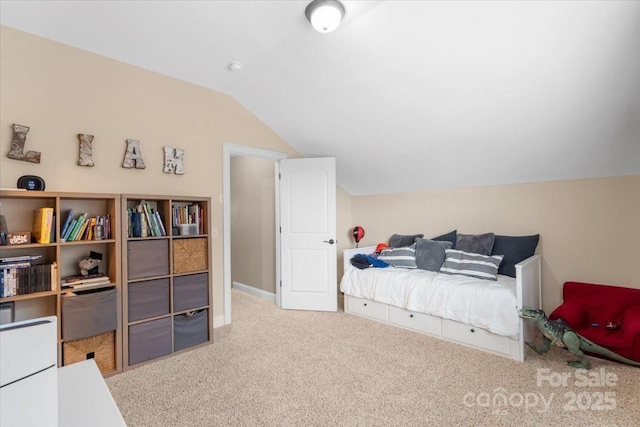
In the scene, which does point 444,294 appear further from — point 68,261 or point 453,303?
point 68,261

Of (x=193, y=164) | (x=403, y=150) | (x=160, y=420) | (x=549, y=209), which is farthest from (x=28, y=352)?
(x=549, y=209)

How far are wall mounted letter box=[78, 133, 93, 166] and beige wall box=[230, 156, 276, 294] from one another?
7.21 feet

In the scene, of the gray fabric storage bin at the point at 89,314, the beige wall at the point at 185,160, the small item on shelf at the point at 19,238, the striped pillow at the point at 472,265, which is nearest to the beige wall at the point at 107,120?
the beige wall at the point at 185,160

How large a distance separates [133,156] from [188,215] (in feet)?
2.36

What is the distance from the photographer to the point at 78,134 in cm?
261

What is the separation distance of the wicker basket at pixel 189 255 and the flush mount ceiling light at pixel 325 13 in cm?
208

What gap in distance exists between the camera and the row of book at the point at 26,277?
2.08 m

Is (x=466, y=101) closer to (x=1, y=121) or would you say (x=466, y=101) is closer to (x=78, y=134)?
(x=78, y=134)

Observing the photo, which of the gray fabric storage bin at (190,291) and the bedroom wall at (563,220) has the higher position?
the bedroom wall at (563,220)

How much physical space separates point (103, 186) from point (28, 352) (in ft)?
8.16

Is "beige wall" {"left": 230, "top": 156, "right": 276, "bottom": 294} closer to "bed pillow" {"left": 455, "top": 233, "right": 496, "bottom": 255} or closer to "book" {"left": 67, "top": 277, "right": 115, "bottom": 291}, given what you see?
"book" {"left": 67, "top": 277, "right": 115, "bottom": 291}

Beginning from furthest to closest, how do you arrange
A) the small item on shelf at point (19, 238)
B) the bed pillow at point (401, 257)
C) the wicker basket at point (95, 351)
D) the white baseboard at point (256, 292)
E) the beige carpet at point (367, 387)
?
the white baseboard at point (256, 292)
the bed pillow at point (401, 257)
the wicker basket at point (95, 351)
the small item on shelf at point (19, 238)
the beige carpet at point (367, 387)

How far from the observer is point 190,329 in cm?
287

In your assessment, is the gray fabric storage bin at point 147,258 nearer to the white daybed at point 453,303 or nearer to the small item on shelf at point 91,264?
the small item on shelf at point 91,264
